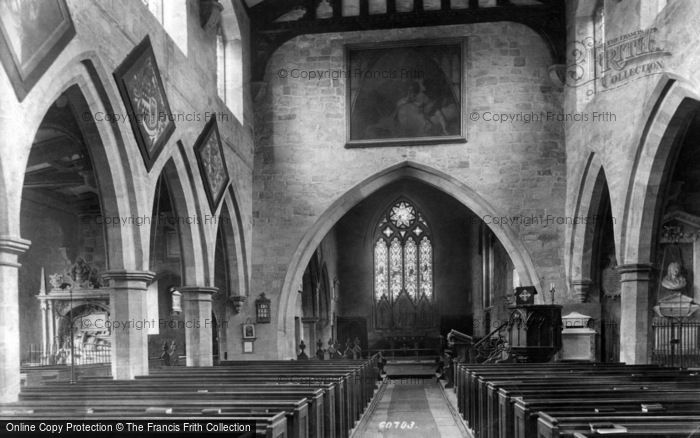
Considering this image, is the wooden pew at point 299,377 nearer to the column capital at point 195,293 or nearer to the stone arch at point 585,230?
the column capital at point 195,293

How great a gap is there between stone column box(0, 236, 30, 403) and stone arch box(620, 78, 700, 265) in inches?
352

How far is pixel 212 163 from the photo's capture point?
44.9 ft

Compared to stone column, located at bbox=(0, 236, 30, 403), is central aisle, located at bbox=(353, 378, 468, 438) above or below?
below

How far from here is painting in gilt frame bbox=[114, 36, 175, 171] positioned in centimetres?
976

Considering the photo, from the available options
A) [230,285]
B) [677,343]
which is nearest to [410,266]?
[230,285]

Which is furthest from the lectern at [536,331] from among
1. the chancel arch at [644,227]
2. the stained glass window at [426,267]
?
the stained glass window at [426,267]

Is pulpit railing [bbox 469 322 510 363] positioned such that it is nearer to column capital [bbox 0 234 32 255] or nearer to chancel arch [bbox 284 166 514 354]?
chancel arch [bbox 284 166 514 354]

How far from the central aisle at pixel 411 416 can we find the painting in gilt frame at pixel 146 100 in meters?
4.97

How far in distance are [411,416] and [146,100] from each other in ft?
20.3

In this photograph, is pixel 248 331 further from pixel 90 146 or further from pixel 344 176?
pixel 90 146

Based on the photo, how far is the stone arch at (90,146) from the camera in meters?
7.01

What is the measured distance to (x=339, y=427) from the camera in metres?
8.02

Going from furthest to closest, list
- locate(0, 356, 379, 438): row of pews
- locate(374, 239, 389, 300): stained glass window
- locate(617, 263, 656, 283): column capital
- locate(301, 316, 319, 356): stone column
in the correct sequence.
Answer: locate(374, 239, 389, 300): stained glass window → locate(301, 316, 319, 356): stone column → locate(617, 263, 656, 283): column capital → locate(0, 356, 379, 438): row of pews

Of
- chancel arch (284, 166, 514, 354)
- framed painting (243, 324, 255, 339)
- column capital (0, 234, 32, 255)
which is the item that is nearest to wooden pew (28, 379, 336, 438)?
column capital (0, 234, 32, 255)
